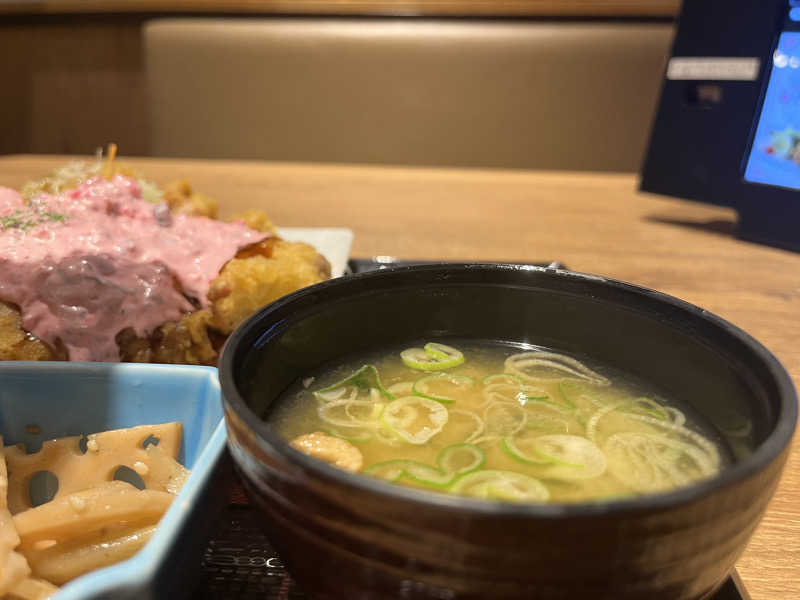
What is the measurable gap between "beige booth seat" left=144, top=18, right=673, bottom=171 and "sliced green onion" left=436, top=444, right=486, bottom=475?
3.12 m

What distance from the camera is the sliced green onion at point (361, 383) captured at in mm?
807

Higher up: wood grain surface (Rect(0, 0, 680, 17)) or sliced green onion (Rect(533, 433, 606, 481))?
wood grain surface (Rect(0, 0, 680, 17))

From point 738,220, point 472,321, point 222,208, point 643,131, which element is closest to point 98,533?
point 472,321

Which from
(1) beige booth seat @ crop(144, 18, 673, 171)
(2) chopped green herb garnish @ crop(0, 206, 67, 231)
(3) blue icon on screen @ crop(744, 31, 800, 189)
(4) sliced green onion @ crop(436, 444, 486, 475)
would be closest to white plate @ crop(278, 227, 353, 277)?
(2) chopped green herb garnish @ crop(0, 206, 67, 231)

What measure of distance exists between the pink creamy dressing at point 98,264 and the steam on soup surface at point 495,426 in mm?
436

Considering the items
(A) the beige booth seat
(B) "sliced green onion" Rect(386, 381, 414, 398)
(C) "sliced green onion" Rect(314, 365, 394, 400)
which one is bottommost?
(C) "sliced green onion" Rect(314, 365, 394, 400)

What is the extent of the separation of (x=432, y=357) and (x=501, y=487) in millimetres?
297

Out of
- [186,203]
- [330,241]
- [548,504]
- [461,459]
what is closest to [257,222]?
[330,241]

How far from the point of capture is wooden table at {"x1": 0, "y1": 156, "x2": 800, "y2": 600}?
4.71 feet

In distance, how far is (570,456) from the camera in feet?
2.22

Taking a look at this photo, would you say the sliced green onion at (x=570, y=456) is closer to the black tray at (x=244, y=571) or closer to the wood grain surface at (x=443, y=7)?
the black tray at (x=244, y=571)

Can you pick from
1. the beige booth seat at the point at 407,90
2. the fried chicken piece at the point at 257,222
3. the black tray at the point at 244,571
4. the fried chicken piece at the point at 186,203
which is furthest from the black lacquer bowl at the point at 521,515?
the beige booth seat at the point at 407,90

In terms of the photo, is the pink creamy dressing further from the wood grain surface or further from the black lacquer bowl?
the wood grain surface

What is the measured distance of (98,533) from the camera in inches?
26.8
